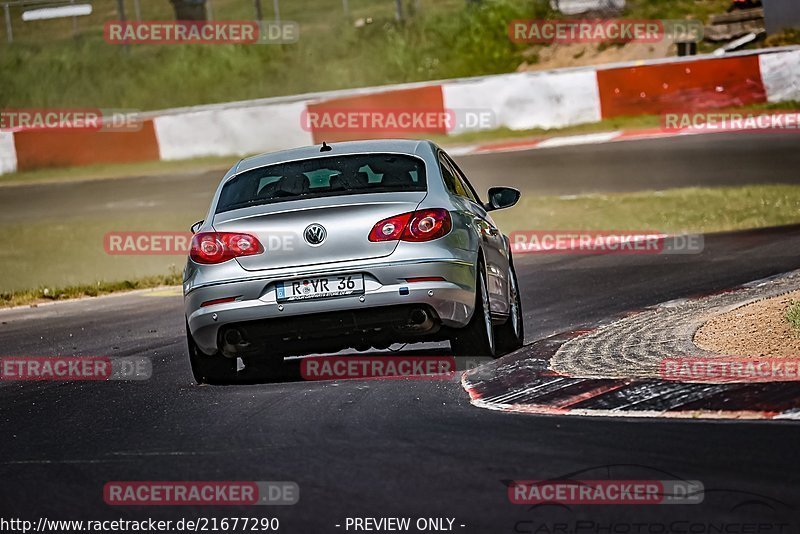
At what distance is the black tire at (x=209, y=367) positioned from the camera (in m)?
8.73

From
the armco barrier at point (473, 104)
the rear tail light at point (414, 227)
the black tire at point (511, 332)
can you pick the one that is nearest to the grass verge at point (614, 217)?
the armco barrier at point (473, 104)

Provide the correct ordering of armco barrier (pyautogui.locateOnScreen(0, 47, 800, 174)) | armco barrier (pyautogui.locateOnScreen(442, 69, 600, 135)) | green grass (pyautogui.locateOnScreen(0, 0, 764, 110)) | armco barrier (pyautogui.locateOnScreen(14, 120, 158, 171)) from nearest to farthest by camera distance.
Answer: armco barrier (pyautogui.locateOnScreen(0, 47, 800, 174)) < armco barrier (pyautogui.locateOnScreen(442, 69, 600, 135)) < armco barrier (pyautogui.locateOnScreen(14, 120, 158, 171)) < green grass (pyautogui.locateOnScreen(0, 0, 764, 110))

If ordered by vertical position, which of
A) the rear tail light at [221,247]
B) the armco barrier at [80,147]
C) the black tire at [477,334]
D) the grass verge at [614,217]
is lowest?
the grass verge at [614,217]

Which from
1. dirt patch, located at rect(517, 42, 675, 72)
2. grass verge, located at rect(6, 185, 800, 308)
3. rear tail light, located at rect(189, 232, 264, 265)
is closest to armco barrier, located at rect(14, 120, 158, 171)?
grass verge, located at rect(6, 185, 800, 308)

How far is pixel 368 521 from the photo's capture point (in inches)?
203

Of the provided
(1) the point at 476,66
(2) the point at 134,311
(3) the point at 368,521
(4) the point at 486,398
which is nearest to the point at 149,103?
(1) the point at 476,66

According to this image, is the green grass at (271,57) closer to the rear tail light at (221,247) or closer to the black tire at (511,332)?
the black tire at (511,332)

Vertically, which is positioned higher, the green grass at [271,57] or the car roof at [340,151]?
the car roof at [340,151]

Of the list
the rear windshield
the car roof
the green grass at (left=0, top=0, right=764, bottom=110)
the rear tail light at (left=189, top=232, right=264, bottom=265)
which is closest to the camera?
the rear tail light at (left=189, top=232, right=264, bottom=265)

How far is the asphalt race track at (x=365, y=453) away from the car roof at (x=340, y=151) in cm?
138

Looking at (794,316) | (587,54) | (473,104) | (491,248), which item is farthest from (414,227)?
(587,54)

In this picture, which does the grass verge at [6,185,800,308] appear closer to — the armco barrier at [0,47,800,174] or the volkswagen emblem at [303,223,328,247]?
the armco barrier at [0,47,800,174]

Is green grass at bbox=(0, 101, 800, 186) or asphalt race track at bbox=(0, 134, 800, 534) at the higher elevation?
asphalt race track at bbox=(0, 134, 800, 534)

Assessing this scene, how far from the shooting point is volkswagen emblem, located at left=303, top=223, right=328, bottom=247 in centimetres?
818
